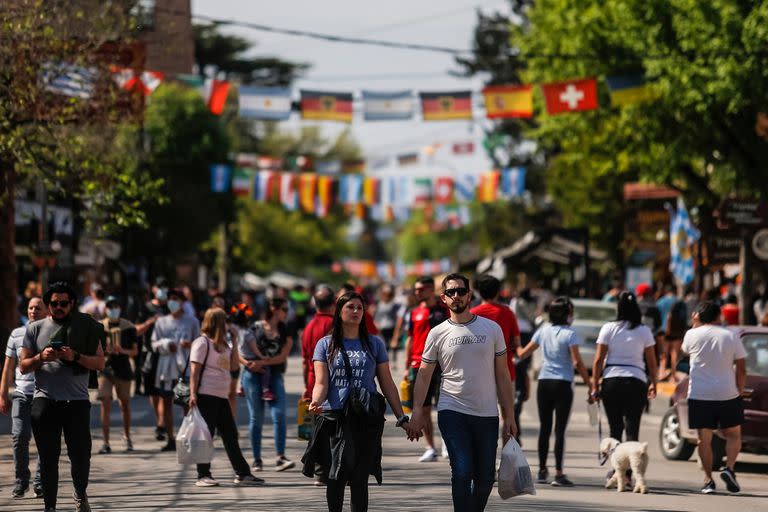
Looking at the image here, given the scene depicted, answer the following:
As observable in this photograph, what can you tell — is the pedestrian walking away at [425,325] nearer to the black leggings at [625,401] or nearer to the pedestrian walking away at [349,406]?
the black leggings at [625,401]

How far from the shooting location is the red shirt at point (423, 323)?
576 inches

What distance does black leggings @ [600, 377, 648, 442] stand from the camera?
1305cm

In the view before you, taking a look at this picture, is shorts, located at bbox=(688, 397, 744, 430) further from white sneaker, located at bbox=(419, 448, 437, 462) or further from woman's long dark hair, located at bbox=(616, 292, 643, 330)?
white sneaker, located at bbox=(419, 448, 437, 462)

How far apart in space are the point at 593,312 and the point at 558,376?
15264 mm

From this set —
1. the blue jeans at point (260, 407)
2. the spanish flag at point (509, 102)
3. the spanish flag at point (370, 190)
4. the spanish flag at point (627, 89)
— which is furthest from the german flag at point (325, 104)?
the spanish flag at point (370, 190)

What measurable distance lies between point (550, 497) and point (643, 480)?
0.88 meters

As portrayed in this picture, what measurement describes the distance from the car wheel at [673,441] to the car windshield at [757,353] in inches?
39.9

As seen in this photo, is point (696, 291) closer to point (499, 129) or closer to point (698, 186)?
point (698, 186)

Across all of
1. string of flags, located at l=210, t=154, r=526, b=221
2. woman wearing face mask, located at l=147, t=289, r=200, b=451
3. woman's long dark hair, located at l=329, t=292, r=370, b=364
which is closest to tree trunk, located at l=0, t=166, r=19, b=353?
woman wearing face mask, located at l=147, t=289, r=200, b=451

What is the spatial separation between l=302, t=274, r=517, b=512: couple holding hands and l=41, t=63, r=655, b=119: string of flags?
20064 millimetres

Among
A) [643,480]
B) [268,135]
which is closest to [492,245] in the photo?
[268,135]

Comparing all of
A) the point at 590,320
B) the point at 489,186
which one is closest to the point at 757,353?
the point at 590,320

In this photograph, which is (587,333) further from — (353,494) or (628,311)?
(353,494)

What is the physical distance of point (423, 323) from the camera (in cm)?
1470
